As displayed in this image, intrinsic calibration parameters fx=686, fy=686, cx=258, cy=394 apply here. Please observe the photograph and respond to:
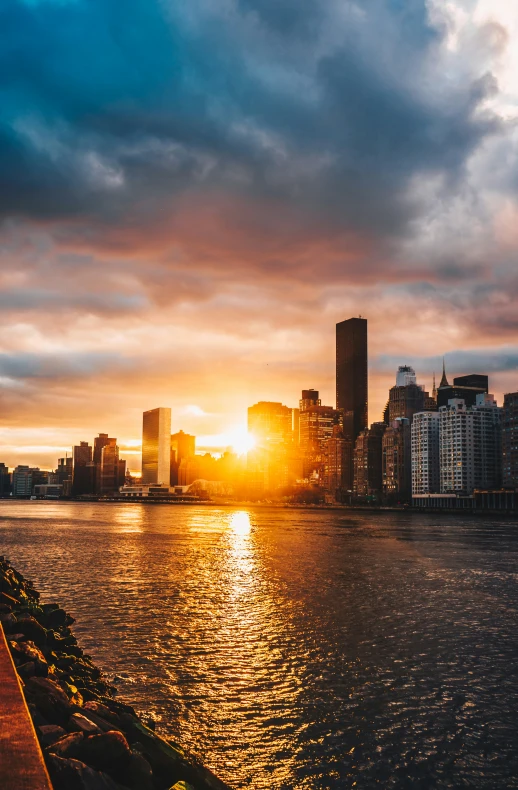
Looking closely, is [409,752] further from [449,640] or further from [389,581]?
[389,581]

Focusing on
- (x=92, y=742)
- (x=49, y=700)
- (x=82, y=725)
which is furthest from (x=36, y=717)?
(x=92, y=742)

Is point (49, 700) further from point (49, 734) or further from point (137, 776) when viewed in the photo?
point (137, 776)

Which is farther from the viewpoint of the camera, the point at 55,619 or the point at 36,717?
the point at 55,619

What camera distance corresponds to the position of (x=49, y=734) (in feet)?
40.4

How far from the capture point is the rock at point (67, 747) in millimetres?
11250

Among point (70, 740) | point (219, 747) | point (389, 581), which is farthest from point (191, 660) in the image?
point (389, 581)

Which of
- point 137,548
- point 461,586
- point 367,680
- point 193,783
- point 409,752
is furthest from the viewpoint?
point 137,548

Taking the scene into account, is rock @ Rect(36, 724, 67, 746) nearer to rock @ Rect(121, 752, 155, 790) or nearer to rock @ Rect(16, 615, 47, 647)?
rock @ Rect(121, 752, 155, 790)

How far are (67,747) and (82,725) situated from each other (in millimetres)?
2122

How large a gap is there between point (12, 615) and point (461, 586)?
119 ft

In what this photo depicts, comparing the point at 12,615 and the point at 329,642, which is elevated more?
the point at 12,615

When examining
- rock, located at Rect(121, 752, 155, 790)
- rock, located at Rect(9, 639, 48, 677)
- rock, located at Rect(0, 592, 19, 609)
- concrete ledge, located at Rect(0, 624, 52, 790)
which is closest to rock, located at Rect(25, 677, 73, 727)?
rock, located at Rect(9, 639, 48, 677)

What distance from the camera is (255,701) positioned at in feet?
73.6

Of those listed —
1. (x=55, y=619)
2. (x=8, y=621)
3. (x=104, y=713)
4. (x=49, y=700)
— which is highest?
(x=49, y=700)
